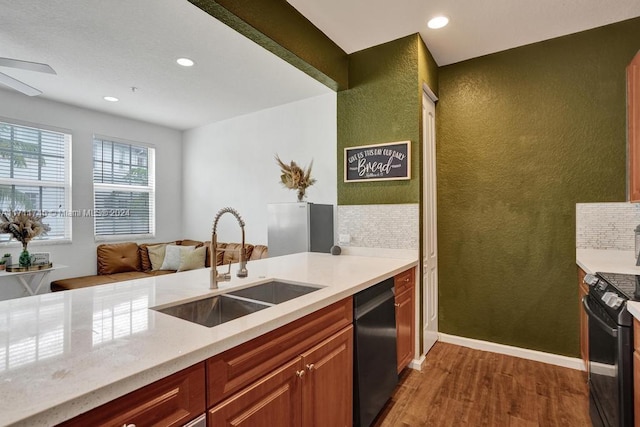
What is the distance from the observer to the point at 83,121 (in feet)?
14.8

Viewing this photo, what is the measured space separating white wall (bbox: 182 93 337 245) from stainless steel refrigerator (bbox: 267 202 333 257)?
21.1 inches

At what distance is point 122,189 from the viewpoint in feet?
16.3

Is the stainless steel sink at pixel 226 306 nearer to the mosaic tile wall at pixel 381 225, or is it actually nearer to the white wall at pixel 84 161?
the mosaic tile wall at pixel 381 225

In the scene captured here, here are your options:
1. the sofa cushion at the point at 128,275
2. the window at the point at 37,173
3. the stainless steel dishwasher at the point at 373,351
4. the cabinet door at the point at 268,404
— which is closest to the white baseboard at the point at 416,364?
the stainless steel dishwasher at the point at 373,351

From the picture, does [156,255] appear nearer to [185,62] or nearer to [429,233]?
[185,62]

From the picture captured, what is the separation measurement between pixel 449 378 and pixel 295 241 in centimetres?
178

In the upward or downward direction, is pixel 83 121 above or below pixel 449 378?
above

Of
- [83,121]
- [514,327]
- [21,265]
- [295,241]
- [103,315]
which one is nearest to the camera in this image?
[103,315]

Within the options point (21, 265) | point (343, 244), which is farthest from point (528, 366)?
point (21, 265)

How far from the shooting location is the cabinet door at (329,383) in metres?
1.35

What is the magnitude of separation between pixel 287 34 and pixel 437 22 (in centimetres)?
116

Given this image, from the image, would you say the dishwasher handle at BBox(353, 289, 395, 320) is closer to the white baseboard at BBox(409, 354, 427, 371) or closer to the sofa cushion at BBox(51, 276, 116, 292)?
the white baseboard at BBox(409, 354, 427, 371)

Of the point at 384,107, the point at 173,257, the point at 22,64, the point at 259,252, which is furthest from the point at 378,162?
the point at 173,257

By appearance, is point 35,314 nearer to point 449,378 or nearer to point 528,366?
point 449,378
